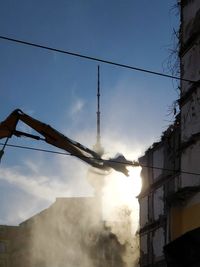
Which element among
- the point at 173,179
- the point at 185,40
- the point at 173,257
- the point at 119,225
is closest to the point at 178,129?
the point at 173,179

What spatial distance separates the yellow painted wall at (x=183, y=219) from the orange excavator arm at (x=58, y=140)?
2.62 meters

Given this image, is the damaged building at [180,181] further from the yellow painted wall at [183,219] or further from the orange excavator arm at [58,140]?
the orange excavator arm at [58,140]

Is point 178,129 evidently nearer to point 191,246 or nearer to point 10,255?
point 191,246

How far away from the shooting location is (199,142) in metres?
15.8

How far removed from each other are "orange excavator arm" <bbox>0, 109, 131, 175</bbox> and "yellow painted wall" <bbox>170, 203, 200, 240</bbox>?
8.59 feet

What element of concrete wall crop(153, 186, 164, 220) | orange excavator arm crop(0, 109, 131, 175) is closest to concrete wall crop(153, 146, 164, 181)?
concrete wall crop(153, 186, 164, 220)

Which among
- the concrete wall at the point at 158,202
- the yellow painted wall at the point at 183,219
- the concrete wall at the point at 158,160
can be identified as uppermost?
the concrete wall at the point at 158,160

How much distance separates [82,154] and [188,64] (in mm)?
4268

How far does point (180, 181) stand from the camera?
56.2 feet

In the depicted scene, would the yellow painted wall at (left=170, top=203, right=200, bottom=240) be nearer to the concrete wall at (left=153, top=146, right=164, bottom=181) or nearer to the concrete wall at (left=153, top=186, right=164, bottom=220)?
the concrete wall at (left=153, top=186, right=164, bottom=220)

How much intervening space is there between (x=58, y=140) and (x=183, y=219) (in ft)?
15.8

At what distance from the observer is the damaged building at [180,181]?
1523 centimetres

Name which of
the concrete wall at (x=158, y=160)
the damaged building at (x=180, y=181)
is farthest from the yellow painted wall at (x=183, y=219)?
the concrete wall at (x=158, y=160)

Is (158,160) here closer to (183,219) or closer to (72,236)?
(183,219)
